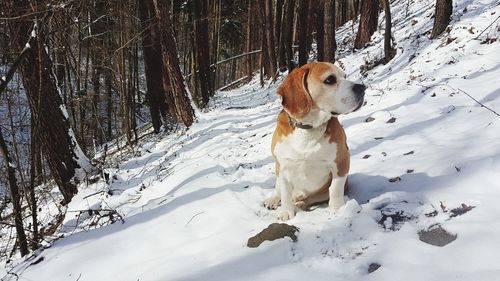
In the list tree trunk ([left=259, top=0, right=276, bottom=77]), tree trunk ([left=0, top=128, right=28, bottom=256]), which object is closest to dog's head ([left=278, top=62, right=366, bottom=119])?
tree trunk ([left=0, top=128, right=28, bottom=256])

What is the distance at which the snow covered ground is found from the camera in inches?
104

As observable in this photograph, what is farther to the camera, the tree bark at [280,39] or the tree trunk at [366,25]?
the tree bark at [280,39]

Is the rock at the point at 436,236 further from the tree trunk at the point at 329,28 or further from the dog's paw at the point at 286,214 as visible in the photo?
the tree trunk at the point at 329,28

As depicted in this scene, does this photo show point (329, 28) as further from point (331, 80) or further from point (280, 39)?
point (280, 39)

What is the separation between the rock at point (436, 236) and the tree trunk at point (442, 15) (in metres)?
8.38

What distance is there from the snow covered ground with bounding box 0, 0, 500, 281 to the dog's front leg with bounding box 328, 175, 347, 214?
13cm

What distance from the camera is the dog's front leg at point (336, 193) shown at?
11.0ft

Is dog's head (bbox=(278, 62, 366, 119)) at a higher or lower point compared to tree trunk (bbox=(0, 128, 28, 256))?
higher

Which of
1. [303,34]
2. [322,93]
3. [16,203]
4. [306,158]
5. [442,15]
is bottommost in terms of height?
[16,203]

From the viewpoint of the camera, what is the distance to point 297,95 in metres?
3.17

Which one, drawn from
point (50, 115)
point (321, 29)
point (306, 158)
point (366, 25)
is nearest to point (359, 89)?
point (306, 158)

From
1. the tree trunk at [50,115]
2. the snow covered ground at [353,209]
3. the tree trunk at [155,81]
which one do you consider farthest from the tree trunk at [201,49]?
the tree trunk at [50,115]

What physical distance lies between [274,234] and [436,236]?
1.12 meters

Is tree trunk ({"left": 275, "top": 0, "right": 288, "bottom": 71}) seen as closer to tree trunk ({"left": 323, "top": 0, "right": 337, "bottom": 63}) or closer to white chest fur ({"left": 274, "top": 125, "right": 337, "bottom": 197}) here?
tree trunk ({"left": 323, "top": 0, "right": 337, "bottom": 63})
